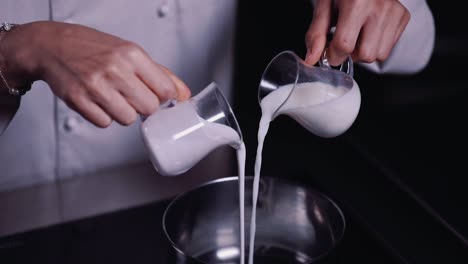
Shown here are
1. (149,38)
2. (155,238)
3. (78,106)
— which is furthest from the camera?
(149,38)

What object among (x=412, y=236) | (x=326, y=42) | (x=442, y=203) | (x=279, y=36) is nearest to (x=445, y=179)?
(x=442, y=203)

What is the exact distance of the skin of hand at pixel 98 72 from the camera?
0.59 m

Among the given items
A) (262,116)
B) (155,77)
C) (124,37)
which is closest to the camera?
(155,77)

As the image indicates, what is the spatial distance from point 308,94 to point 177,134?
0.17m

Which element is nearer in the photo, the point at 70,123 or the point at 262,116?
the point at 262,116

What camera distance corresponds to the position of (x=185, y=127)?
59cm

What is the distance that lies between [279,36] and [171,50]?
280 millimetres

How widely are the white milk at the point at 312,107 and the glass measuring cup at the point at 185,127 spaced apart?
0.08 meters

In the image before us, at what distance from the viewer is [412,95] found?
1.30m

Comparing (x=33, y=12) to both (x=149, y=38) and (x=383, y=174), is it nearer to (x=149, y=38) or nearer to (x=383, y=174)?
(x=149, y=38)

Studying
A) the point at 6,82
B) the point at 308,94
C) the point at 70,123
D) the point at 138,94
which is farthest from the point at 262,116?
the point at 70,123

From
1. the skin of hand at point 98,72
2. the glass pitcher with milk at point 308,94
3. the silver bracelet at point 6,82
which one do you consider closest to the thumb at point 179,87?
the skin of hand at point 98,72

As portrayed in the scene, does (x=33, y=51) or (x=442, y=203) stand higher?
(x=33, y=51)

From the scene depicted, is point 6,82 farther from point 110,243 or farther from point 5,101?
point 110,243
